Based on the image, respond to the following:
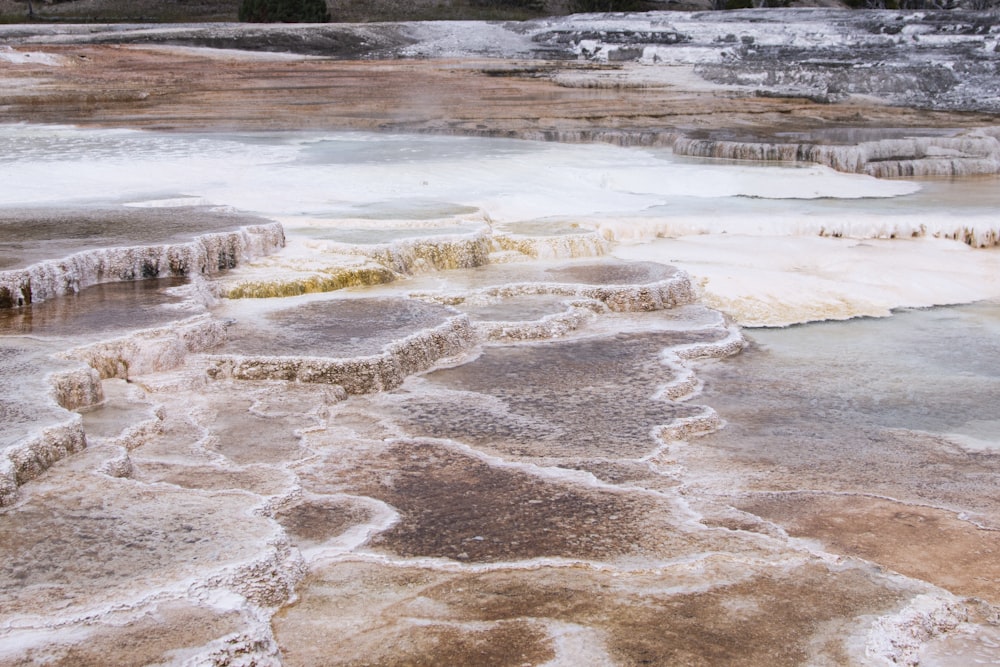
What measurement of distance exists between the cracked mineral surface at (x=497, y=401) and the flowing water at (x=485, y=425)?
0.6 inches

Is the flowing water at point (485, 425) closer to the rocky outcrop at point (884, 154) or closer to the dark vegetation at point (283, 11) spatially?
the rocky outcrop at point (884, 154)

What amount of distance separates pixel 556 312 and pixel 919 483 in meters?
2.14

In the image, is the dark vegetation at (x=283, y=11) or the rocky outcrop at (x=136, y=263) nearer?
the rocky outcrop at (x=136, y=263)

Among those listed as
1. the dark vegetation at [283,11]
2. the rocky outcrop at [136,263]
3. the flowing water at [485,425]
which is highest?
the dark vegetation at [283,11]

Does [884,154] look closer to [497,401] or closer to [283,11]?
[497,401]

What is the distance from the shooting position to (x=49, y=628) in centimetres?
248

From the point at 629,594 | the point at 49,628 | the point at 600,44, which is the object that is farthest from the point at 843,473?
the point at 600,44

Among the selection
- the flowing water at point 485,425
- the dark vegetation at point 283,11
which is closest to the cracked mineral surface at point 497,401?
the flowing water at point 485,425

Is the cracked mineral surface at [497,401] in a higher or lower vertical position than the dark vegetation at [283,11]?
lower

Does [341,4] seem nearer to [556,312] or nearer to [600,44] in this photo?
[600,44]

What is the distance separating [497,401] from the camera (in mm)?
4445

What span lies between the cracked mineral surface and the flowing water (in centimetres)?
1

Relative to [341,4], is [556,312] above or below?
below

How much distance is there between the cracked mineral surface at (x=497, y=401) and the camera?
2.68m
